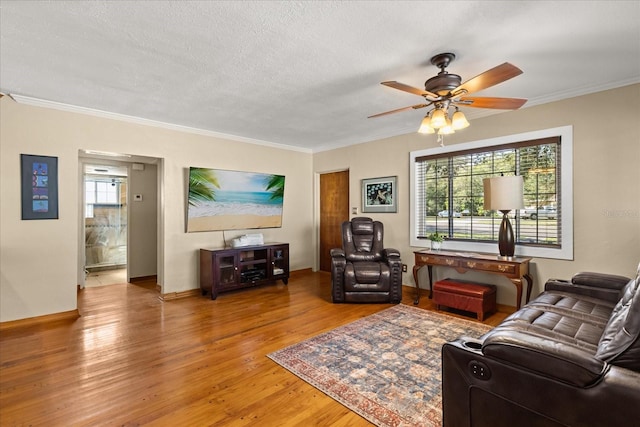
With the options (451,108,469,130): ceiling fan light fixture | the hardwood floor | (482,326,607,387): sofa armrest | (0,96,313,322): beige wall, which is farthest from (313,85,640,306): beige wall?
(0,96,313,322): beige wall

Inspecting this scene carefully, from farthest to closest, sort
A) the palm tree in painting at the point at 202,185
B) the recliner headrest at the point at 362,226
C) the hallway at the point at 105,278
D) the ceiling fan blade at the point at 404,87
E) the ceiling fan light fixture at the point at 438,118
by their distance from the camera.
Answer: the hallway at the point at 105,278 < the recliner headrest at the point at 362,226 < the palm tree in painting at the point at 202,185 < the ceiling fan light fixture at the point at 438,118 < the ceiling fan blade at the point at 404,87

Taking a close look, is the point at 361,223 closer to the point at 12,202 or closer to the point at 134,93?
the point at 134,93

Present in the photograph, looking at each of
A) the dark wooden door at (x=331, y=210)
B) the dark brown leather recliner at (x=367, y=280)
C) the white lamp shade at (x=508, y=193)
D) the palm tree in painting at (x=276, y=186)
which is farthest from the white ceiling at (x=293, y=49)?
the dark wooden door at (x=331, y=210)

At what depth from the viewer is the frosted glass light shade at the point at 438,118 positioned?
263 centimetres

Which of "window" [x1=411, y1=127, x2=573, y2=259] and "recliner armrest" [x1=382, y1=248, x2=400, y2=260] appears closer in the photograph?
"window" [x1=411, y1=127, x2=573, y2=259]

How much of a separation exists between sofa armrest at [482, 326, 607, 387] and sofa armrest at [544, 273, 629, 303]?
164 centimetres

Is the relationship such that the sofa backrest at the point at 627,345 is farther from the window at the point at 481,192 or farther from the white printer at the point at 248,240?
the white printer at the point at 248,240

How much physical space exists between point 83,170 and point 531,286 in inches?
261

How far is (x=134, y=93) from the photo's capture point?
129 inches

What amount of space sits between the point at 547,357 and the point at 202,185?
175 inches

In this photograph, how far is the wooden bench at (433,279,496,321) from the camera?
3520mm

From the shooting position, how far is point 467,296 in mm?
3596

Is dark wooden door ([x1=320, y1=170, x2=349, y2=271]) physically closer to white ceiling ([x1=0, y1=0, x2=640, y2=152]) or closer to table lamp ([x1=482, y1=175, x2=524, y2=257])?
white ceiling ([x1=0, y1=0, x2=640, y2=152])

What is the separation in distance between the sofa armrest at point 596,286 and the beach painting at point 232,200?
4.08m
